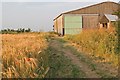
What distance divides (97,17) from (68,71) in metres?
33.3

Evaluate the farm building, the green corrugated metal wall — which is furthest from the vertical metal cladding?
the green corrugated metal wall

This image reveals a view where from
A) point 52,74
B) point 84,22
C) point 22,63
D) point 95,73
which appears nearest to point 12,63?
point 22,63

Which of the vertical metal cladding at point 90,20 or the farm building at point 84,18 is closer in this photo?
the farm building at point 84,18

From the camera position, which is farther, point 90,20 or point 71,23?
point 90,20

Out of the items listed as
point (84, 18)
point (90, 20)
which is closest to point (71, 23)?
point (84, 18)

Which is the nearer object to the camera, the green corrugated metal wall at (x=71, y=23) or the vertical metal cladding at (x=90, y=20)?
the green corrugated metal wall at (x=71, y=23)

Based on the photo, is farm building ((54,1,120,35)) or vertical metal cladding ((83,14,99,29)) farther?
vertical metal cladding ((83,14,99,29))

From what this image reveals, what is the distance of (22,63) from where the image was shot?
630 centimetres

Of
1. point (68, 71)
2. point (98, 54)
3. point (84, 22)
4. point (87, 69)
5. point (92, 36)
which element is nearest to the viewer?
point (68, 71)

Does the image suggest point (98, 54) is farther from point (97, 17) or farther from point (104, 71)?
point (97, 17)

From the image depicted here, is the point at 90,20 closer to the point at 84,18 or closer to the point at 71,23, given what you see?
the point at 84,18

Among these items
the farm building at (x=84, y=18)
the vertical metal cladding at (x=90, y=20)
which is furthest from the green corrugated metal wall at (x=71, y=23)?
the vertical metal cladding at (x=90, y=20)

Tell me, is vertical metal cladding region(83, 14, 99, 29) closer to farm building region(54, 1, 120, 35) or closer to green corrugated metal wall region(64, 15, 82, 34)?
farm building region(54, 1, 120, 35)

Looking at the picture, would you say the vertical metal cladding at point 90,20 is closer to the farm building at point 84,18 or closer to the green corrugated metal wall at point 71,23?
the farm building at point 84,18
